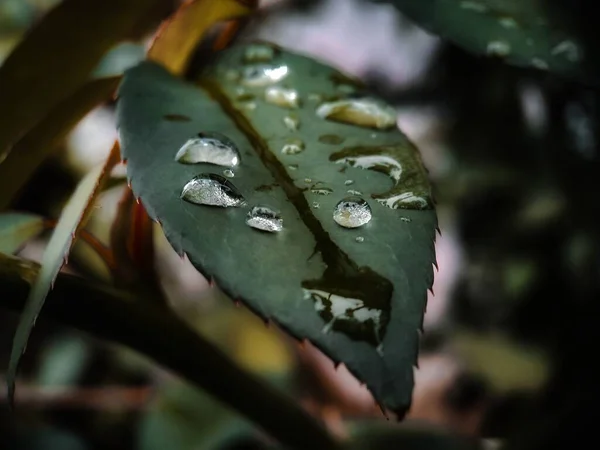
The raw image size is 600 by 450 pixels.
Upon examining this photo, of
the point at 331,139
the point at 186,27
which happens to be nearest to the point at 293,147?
the point at 331,139

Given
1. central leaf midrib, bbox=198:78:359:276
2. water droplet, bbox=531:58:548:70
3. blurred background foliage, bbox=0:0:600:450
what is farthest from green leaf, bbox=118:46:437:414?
blurred background foliage, bbox=0:0:600:450

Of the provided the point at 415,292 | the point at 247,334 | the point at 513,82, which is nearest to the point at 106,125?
the point at 247,334

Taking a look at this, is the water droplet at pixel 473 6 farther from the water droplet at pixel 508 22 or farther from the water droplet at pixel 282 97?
the water droplet at pixel 282 97

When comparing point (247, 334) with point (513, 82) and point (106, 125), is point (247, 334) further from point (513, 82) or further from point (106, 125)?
point (513, 82)

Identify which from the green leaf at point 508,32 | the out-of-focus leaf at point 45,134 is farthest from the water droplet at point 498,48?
the out-of-focus leaf at point 45,134

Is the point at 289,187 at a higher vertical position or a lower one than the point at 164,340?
higher

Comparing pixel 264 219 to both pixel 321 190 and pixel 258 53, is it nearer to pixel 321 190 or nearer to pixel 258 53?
pixel 321 190
